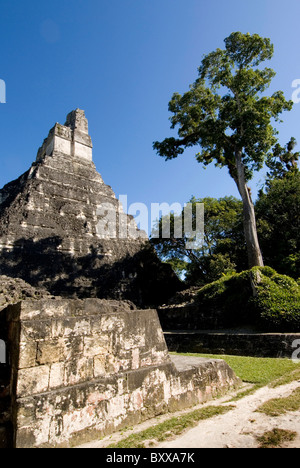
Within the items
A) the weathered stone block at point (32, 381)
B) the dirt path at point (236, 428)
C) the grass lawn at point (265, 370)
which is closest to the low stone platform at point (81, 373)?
the weathered stone block at point (32, 381)

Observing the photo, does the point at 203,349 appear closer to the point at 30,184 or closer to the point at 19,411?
the point at 19,411

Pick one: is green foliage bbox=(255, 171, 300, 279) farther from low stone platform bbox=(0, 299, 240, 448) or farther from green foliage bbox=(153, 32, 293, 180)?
low stone platform bbox=(0, 299, 240, 448)

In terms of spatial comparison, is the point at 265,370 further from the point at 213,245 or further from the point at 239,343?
the point at 213,245

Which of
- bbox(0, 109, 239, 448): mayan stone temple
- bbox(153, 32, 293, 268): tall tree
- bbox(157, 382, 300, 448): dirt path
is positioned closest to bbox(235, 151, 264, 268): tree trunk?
bbox(153, 32, 293, 268): tall tree

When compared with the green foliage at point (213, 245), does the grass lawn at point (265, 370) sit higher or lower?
lower

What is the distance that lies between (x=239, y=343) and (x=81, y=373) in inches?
223

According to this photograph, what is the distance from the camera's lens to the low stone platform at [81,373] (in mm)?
2170

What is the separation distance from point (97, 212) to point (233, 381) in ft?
37.5

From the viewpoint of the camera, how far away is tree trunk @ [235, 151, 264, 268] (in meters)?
11.4

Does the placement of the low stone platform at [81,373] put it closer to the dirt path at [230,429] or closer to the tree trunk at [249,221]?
the dirt path at [230,429]

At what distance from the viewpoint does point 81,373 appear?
2.47 metres

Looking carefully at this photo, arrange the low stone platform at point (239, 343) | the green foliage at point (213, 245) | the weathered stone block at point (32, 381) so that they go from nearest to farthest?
1. the weathered stone block at point (32, 381)
2. the low stone platform at point (239, 343)
3. the green foliage at point (213, 245)

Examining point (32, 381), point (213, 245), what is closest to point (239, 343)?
point (32, 381)
